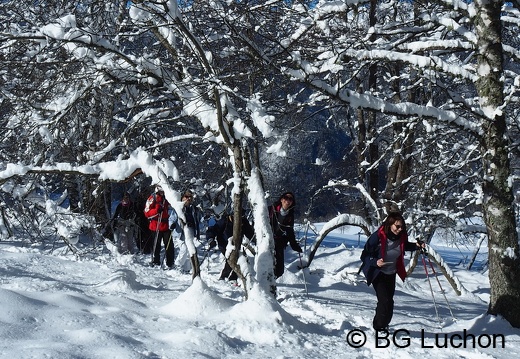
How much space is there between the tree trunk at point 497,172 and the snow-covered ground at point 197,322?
37 cm

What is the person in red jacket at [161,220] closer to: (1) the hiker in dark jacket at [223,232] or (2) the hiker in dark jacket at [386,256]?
(1) the hiker in dark jacket at [223,232]

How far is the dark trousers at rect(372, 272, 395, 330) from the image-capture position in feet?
18.5

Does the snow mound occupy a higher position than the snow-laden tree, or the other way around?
the snow-laden tree

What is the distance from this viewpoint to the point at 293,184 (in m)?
20.5

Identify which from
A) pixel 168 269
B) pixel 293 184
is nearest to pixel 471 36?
pixel 168 269

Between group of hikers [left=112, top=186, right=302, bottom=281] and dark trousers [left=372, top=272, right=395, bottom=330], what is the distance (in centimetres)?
155

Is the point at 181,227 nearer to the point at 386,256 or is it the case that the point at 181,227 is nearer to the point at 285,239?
the point at 285,239

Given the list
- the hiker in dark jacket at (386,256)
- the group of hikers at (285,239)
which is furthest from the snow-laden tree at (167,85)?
the hiker in dark jacket at (386,256)

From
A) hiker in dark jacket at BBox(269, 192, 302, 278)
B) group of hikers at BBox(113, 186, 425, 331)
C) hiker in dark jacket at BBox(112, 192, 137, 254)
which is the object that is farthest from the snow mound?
hiker in dark jacket at BBox(112, 192, 137, 254)

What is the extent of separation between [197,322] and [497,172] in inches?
149

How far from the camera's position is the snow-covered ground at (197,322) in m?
3.99

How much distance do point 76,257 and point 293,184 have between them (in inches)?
487

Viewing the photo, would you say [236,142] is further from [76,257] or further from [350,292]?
[76,257]

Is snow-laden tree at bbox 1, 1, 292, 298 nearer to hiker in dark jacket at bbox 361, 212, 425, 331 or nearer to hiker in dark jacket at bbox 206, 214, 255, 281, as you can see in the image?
hiker in dark jacket at bbox 361, 212, 425, 331
